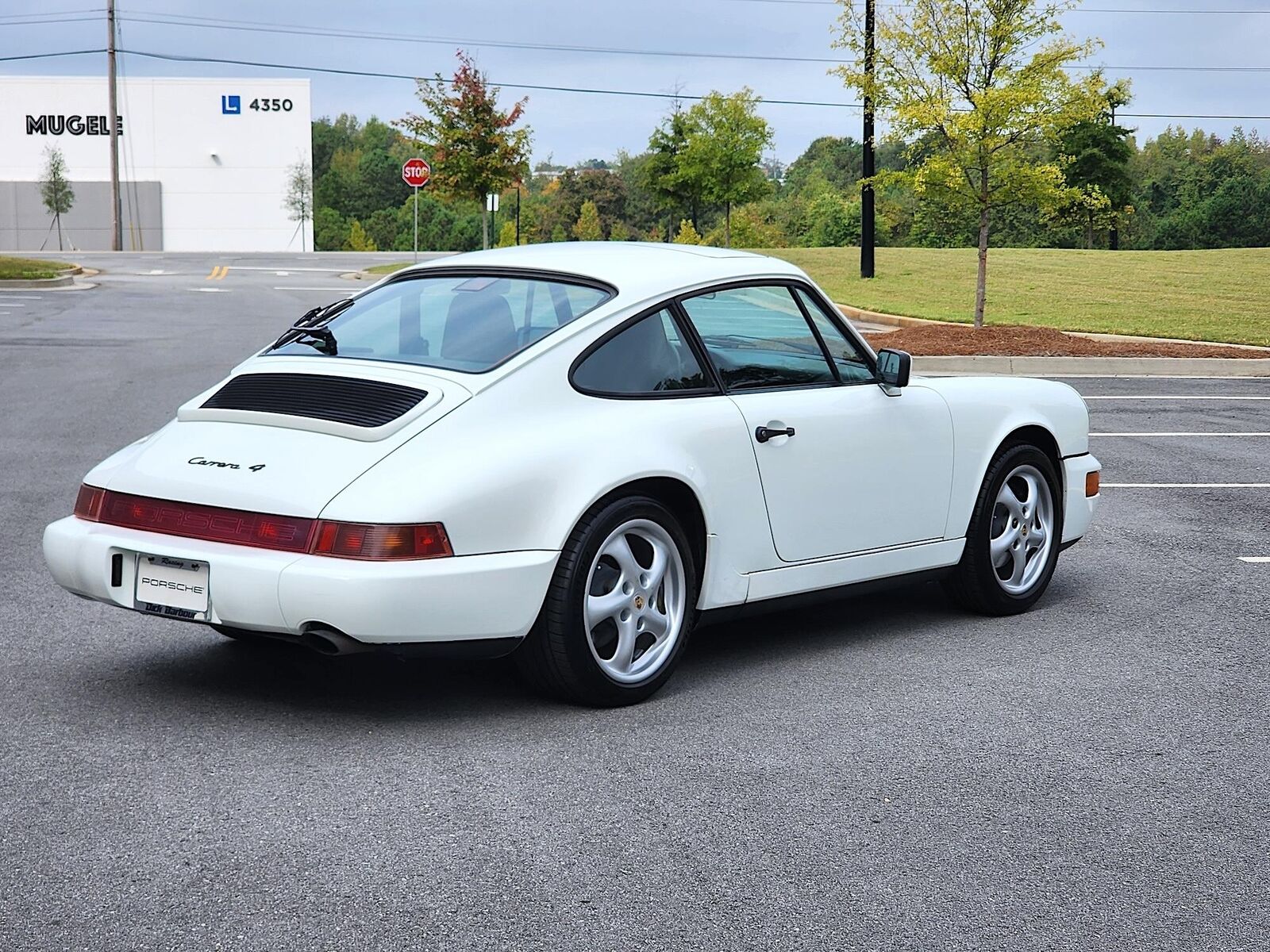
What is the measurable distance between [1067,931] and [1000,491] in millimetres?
3248

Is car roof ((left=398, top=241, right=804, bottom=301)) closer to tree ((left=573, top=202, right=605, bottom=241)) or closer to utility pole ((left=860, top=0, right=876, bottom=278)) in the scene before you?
utility pole ((left=860, top=0, right=876, bottom=278))

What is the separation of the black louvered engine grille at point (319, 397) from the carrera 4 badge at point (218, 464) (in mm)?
258

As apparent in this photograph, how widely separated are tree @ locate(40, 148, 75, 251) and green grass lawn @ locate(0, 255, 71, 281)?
43.5 metres

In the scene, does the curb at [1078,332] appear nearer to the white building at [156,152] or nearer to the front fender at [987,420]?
the front fender at [987,420]

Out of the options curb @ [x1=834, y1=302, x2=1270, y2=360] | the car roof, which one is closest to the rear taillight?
the car roof

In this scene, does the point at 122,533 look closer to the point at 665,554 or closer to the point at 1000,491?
the point at 665,554

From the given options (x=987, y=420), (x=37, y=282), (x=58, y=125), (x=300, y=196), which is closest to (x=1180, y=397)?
(x=987, y=420)

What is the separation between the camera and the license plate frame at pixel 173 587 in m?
4.56

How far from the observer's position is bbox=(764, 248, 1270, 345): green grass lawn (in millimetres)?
24766

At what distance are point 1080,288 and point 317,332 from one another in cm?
2757

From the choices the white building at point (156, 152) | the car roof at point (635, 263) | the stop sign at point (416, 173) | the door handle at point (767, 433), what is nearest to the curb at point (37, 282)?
the stop sign at point (416, 173)

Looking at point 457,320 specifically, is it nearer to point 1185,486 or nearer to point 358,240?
point 1185,486

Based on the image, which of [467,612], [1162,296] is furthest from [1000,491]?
[1162,296]

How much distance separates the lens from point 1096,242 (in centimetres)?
8225
